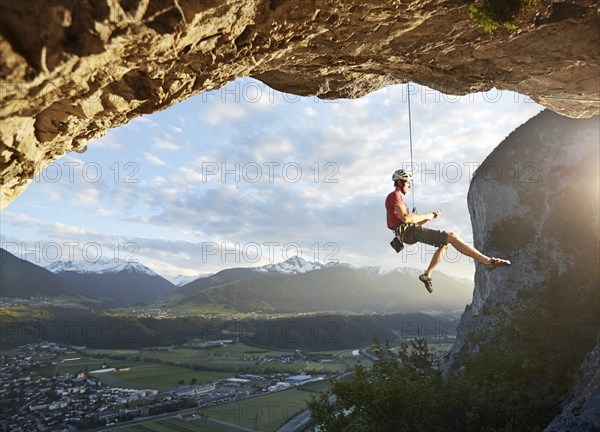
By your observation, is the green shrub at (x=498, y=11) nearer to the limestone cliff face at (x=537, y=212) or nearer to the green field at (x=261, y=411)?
the limestone cliff face at (x=537, y=212)

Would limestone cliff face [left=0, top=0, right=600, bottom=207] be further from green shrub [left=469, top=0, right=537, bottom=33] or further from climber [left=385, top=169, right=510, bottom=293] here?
climber [left=385, top=169, right=510, bottom=293]

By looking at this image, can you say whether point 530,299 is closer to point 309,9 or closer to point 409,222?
point 409,222

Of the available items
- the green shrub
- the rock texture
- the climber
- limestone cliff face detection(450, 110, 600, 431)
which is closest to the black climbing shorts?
the climber

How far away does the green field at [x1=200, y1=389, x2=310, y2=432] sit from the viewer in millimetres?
81375

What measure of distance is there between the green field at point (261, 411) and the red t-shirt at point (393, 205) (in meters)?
80.8

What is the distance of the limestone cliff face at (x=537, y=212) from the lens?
50.0 m

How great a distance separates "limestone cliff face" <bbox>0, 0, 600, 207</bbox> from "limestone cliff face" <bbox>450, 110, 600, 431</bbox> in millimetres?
43966


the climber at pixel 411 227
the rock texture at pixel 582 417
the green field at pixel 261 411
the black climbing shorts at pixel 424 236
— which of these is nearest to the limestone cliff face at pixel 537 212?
the rock texture at pixel 582 417

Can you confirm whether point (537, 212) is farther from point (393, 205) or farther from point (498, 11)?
point (498, 11)

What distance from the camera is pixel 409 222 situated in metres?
10.2

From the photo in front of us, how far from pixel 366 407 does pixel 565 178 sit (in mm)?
51086

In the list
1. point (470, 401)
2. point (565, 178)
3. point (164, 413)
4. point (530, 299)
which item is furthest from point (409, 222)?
point (164, 413)

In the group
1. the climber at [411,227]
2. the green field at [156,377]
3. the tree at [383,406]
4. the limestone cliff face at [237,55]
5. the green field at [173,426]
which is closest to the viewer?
the limestone cliff face at [237,55]

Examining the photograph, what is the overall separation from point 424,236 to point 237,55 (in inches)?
278
